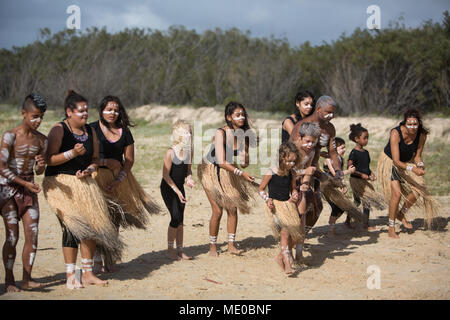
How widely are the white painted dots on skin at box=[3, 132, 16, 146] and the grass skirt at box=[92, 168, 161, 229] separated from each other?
88cm

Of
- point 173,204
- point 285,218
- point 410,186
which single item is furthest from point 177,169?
point 410,186

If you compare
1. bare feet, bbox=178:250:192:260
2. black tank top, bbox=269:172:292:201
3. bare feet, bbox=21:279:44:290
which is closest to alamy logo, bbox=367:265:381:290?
black tank top, bbox=269:172:292:201

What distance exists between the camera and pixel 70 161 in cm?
464

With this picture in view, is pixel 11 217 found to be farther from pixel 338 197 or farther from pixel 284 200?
pixel 338 197

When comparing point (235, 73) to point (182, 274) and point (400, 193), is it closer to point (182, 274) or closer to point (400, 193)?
point (400, 193)

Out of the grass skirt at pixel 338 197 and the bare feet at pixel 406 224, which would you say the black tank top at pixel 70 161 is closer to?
the grass skirt at pixel 338 197

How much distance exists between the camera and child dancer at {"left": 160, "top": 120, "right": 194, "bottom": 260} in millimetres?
5613

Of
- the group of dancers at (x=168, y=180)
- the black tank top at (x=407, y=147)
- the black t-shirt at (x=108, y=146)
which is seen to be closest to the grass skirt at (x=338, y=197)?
the group of dancers at (x=168, y=180)

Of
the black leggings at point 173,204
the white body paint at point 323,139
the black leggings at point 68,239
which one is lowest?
the black leggings at point 68,239

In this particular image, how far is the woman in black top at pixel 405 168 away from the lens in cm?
649

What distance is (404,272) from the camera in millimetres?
5211

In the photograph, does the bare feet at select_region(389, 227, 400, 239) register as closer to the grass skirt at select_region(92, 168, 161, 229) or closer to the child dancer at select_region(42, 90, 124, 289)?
the grass skirt at select_region(92, 168, 161, 229)

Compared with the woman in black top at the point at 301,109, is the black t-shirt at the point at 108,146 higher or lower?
lower

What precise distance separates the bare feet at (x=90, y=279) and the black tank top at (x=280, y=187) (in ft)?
6.14
